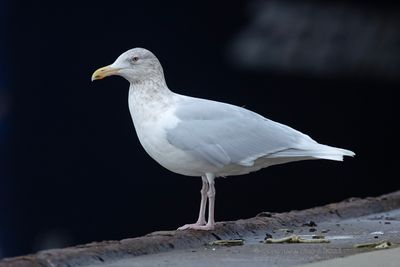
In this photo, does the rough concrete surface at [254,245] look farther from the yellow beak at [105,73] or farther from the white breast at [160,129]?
the yellow beak at [105,73]

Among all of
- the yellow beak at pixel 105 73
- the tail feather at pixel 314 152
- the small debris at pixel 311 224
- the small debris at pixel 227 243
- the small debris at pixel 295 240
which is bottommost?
the small debris at pixel 227 243

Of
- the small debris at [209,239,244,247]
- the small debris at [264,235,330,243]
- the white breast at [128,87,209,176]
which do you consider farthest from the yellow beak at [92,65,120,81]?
the small debris at [264,235,330,243]

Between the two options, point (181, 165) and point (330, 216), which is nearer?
point (181, 165)

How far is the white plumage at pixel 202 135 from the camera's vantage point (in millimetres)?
7867

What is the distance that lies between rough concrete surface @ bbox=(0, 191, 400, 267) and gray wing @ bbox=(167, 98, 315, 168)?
1.62 ft

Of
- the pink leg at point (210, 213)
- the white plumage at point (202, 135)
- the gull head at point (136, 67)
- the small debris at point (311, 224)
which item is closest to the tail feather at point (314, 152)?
the white plumage at point (202, 135)

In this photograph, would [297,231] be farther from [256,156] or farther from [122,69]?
[122,69]

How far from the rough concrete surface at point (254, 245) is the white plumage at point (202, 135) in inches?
15.0

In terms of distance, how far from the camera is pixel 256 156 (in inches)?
316

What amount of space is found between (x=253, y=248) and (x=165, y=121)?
1110 mm

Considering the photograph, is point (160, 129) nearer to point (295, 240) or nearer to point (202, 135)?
point (202, 135)

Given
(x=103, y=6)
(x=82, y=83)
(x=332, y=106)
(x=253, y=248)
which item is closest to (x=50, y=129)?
(x=82, y=83)

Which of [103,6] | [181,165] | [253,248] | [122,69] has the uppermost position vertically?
[103,6]

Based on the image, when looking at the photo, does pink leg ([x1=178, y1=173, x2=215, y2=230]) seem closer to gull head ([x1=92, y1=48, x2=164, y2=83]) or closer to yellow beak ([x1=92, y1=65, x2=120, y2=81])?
gull head ([x1=92, y1=48, x2=164, y2=83])
